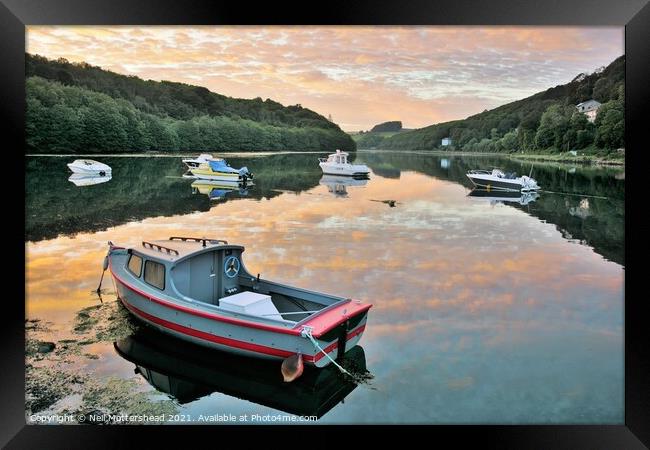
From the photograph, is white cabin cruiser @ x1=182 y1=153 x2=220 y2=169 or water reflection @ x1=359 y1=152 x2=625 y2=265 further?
white cabin cruiser @ x1=182 y1=153 x2=220 y2=169

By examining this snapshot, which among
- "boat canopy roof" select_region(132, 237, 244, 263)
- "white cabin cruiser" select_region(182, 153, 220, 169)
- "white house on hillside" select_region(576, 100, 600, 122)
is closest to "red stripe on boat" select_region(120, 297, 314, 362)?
"boat canopy roof" select_region(132, 237, 244, 263)

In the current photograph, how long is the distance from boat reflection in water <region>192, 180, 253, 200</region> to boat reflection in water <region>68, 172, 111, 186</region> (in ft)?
8.92

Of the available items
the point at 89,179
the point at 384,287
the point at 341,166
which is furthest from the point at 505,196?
the point at 89,179

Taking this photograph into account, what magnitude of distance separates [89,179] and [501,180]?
6.92 metres

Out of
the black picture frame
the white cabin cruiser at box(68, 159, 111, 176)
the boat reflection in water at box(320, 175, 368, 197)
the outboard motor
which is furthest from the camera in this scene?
the outboard motor

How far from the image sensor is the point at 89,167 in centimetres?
831

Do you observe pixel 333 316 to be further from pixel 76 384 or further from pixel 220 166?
pixel 220 166

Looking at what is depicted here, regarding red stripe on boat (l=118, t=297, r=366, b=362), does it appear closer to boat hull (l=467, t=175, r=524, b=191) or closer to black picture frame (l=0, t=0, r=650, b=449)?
black picture frame (l=0, t=0, r=650, b=449)

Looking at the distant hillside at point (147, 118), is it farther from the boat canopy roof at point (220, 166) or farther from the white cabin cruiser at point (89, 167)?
the boat canopy roof at point (220, 166)

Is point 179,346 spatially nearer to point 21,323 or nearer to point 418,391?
point 21,323

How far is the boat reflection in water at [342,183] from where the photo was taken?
39.2ft

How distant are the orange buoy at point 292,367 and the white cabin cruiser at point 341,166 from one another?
5311mm

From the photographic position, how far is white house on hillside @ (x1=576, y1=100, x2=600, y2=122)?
24.1ft

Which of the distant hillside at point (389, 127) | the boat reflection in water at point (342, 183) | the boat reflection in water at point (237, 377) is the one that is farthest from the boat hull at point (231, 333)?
the boat reflection in water at point (342, 183)
